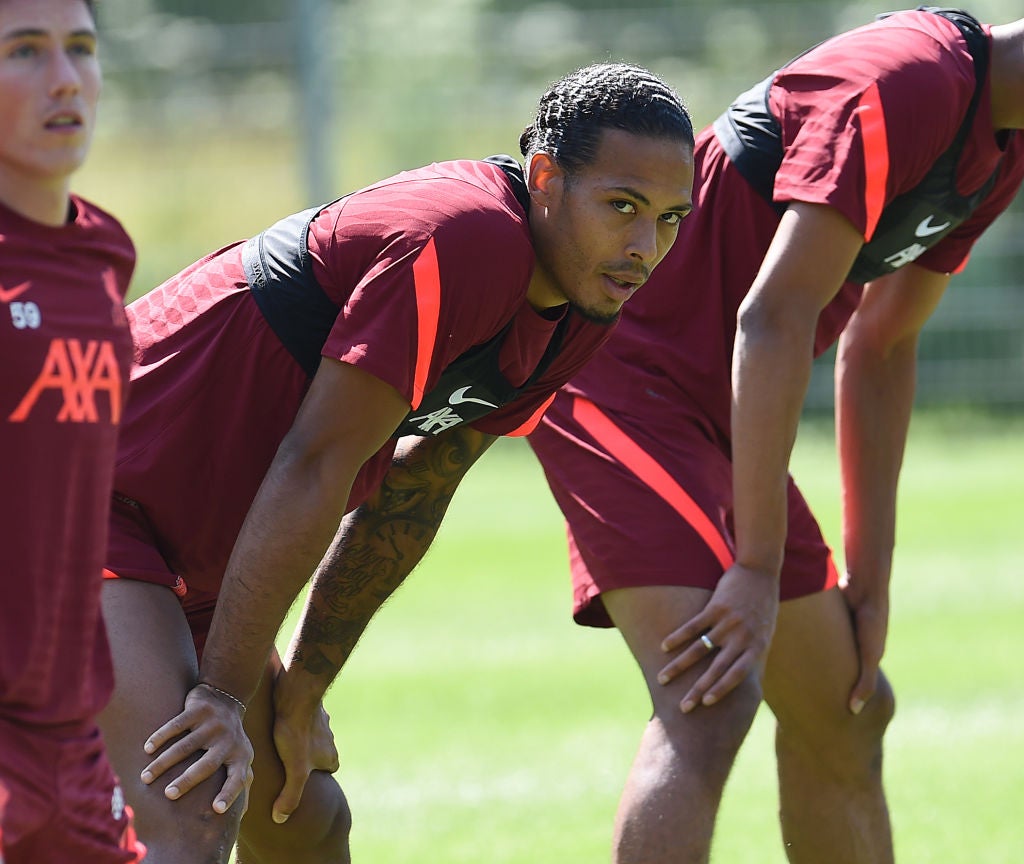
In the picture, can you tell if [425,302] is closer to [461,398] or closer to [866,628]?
[461,398]

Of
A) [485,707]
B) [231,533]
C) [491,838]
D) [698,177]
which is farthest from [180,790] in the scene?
[485,707]

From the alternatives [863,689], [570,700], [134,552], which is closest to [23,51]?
[134,552]

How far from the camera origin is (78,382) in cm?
283

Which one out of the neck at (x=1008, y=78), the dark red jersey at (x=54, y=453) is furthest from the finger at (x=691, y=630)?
the dark red jersey at (x=54, y=453)

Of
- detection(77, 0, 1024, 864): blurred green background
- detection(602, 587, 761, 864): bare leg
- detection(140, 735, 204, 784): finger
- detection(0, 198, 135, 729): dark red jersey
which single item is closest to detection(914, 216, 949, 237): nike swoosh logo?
detection(602, 587, 761, 864): bare leg

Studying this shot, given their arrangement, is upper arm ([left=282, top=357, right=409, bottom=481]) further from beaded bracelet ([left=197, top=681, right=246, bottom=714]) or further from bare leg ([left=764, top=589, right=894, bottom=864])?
bare leg ([left=764, top=589, right=894, bottom=864])

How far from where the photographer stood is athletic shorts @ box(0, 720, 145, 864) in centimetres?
275

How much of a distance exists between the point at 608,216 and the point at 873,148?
2.54ft

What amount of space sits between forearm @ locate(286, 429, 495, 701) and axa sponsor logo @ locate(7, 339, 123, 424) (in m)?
1.81

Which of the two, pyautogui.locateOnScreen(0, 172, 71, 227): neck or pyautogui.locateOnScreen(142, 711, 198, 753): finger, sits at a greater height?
pyautogui.locateOnScreen(0, 172, 71, 227): neck

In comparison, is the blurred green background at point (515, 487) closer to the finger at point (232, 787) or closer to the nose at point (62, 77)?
the finger at point (232, 787)

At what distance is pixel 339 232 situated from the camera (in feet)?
12.7

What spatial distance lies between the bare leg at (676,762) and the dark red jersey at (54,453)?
1.73 meters

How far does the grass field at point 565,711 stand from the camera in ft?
20.6
